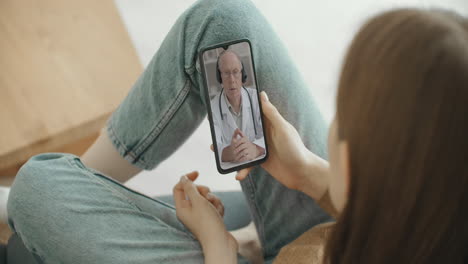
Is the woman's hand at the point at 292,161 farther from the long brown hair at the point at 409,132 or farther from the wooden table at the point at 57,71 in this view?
the wooden table at the point at 57,71

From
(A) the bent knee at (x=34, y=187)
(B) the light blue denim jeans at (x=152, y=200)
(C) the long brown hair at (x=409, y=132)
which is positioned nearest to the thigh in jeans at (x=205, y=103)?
(B) the light blue denim jeans at (x=152, y=200)

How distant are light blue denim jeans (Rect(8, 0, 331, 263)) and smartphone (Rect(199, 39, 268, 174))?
0.02m

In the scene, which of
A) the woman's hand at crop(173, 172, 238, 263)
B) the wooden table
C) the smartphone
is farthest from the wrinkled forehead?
the wooden table

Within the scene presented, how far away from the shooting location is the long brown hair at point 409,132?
343mm

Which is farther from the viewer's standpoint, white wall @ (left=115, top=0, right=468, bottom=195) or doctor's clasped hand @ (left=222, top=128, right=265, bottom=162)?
white wall @ (left=115, top=0, right=468, bottom=195)

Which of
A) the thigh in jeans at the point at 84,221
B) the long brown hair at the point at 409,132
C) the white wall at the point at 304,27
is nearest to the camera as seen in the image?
the long brown hair at the point at 409,132

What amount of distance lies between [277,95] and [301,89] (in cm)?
5

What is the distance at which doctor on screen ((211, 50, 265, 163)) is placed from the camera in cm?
61

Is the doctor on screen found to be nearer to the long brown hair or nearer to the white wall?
the long brown hair

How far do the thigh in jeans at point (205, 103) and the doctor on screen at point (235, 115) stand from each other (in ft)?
0.10

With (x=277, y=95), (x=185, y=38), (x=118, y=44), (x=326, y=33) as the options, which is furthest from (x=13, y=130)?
(x=326, y=33)

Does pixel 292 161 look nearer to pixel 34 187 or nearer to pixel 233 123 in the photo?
pixel 233 123

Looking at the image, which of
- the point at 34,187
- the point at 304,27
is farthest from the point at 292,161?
the point at 304,27

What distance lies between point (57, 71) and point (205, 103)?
40 centimetres
